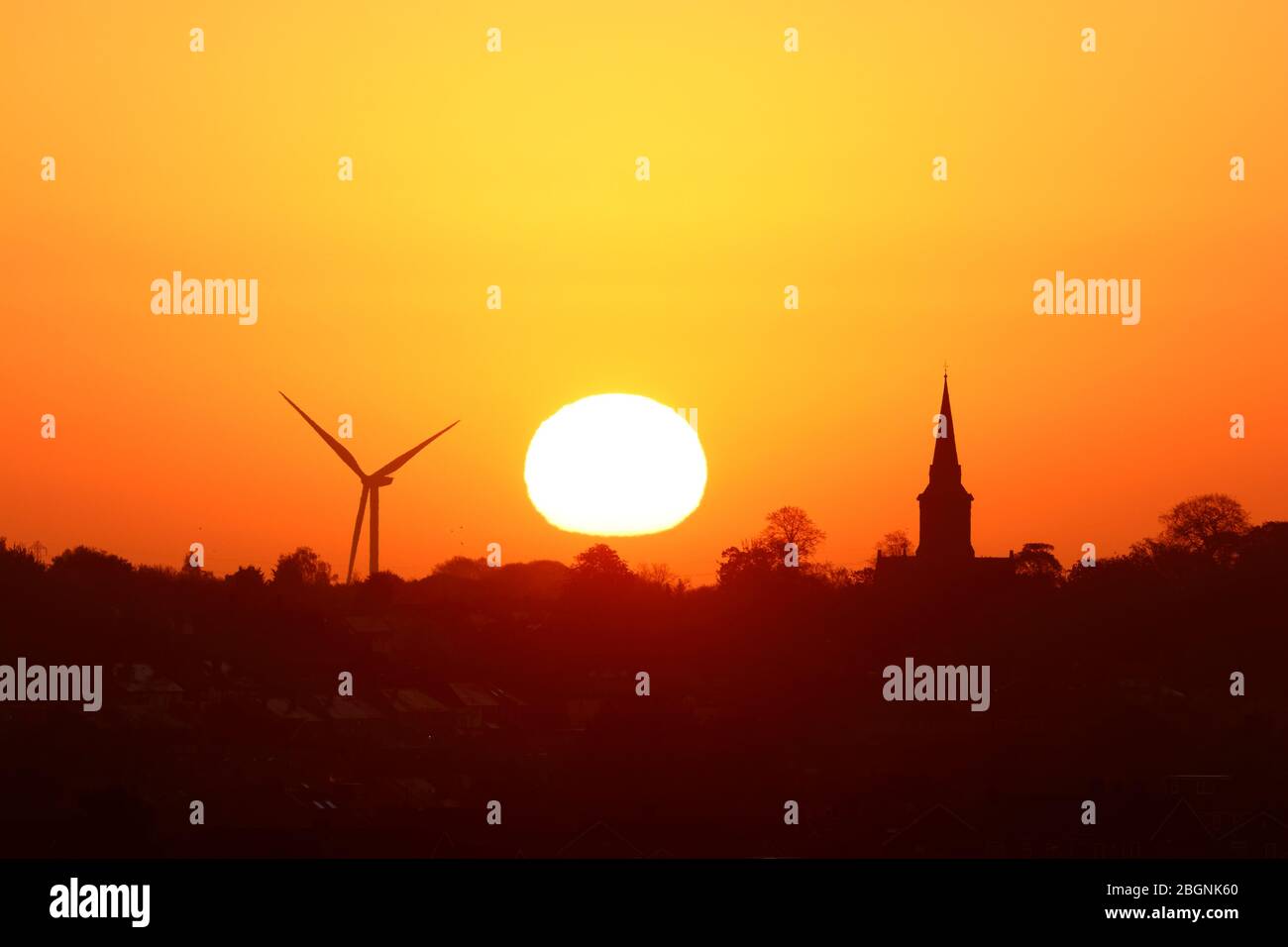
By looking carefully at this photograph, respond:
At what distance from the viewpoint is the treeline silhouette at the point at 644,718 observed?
88500mm

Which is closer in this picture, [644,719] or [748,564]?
[644,719]

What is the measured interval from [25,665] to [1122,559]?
313 ft

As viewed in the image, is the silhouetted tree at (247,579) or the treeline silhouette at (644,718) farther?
the silhouetted tree at (247,579)

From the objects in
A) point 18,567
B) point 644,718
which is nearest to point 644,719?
point 644,718

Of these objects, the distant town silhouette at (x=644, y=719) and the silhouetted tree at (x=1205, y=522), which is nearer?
the distant town silhouette at (x=644, y=719)

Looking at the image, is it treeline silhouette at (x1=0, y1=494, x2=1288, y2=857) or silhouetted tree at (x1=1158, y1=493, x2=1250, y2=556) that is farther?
silhouetted tree at (x1=1158, y1=493, x2=1250, y2=556)

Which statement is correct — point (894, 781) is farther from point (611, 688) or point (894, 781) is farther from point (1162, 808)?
point (611, 688)

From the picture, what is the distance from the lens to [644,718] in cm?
10862

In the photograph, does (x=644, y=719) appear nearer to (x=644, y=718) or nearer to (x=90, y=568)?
(x=644, y=718)

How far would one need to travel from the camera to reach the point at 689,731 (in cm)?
10619

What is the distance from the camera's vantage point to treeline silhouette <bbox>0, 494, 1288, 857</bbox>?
290ft

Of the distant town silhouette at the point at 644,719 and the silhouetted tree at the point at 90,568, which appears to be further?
the silhouetted tree at the point at 90,568
